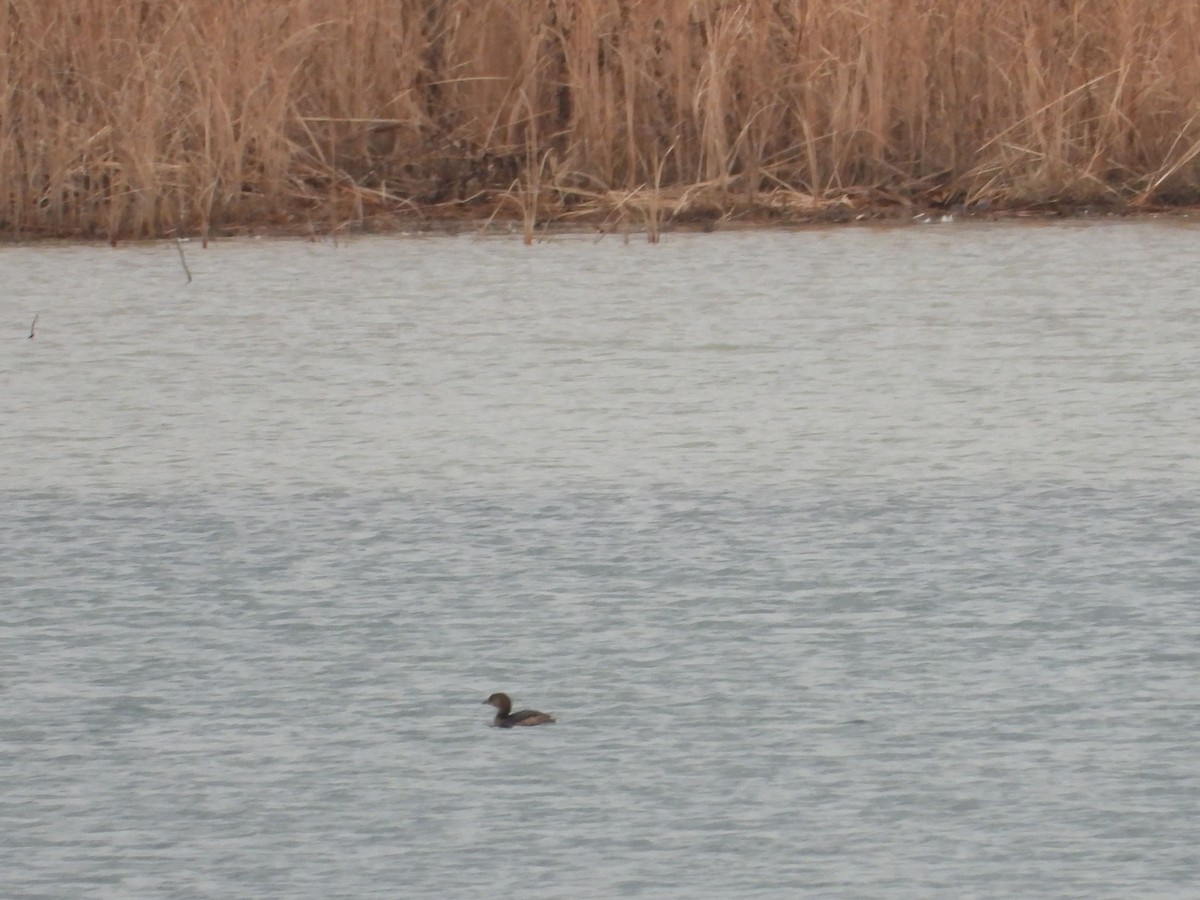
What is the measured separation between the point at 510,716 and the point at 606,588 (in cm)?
48

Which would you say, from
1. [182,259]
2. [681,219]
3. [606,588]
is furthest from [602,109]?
[606,588]


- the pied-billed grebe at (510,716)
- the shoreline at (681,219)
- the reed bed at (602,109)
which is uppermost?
the reed bed at (602,109)

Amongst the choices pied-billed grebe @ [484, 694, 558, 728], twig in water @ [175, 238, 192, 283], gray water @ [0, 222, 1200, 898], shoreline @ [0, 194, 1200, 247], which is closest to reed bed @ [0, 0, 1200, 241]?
shoreline @ [0, 194, 1200, 247]

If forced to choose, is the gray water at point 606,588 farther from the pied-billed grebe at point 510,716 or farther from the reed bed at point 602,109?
the reed bed at point 602,109

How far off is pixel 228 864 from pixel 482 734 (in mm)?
350

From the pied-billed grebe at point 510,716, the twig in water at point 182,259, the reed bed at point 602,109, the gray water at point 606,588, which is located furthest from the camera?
the reed bed at point 602,109

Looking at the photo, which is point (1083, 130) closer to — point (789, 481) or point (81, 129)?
point (81, 129)

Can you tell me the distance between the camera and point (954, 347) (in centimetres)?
379

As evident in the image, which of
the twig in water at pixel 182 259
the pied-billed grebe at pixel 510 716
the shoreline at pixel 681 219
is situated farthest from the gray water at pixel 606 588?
the shoreline at pixel 681 219

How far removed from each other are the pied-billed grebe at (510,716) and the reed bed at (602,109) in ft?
10.7

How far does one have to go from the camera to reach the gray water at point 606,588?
1.72m

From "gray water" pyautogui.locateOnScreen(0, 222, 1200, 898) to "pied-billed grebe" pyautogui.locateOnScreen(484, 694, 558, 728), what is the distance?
0.02 metres

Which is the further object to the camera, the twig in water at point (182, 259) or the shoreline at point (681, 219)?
the shoreline at point (681, 219)

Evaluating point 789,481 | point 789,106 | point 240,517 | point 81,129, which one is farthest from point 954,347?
point 81,129
